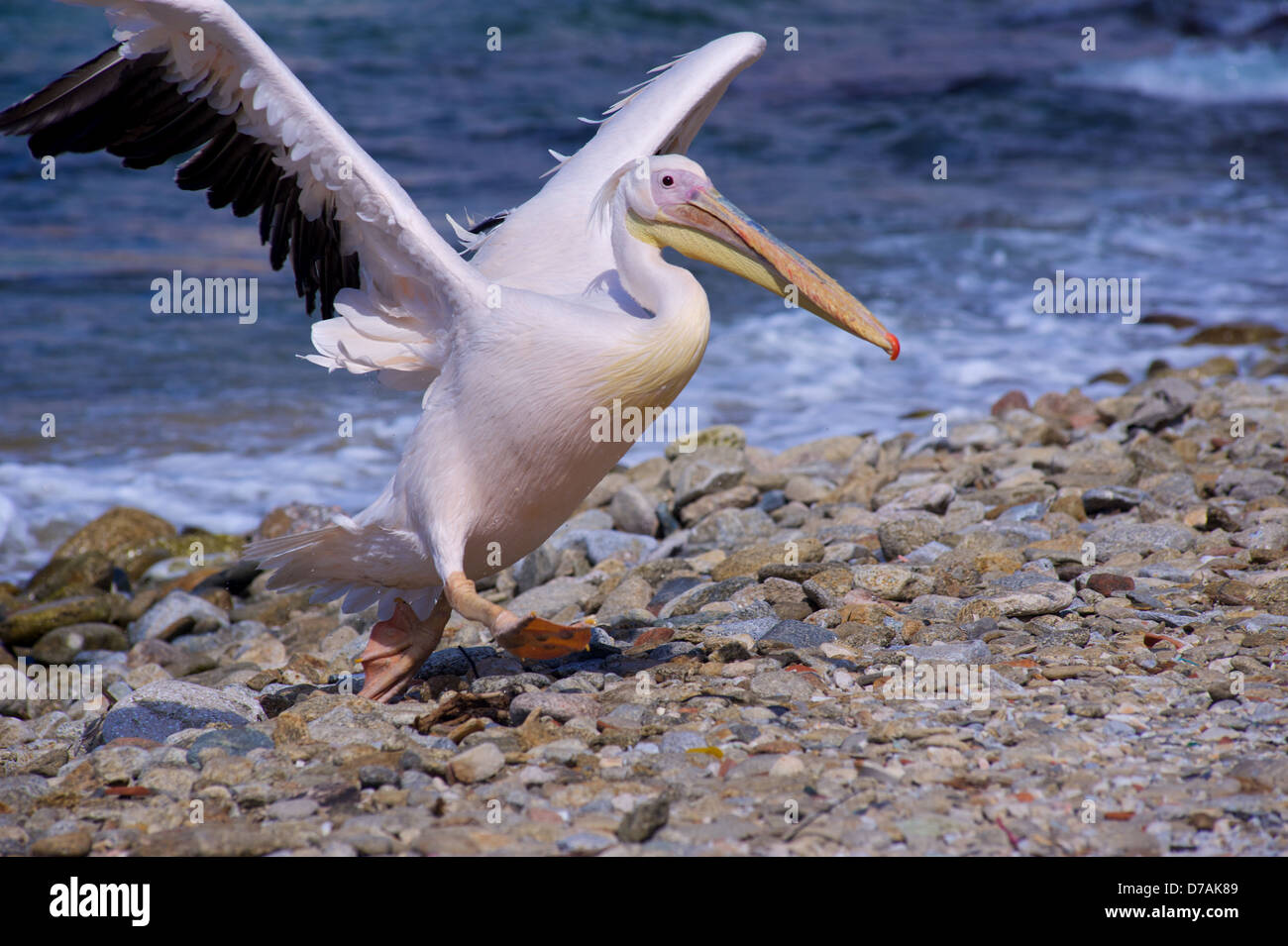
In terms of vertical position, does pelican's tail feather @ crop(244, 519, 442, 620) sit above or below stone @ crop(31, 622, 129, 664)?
above

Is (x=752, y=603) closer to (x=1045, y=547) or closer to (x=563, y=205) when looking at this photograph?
(x=1045, y=547)

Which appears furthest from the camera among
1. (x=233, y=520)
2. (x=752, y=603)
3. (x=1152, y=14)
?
(x=1152, y=14)

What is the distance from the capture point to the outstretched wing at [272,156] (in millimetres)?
3750

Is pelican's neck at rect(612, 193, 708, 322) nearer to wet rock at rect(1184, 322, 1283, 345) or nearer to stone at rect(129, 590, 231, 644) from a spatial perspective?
stone at rect(129, 590, 231, 644)

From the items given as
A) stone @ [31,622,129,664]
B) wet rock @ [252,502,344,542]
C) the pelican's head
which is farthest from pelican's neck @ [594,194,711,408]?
wet rock @ [252,502,344,542]

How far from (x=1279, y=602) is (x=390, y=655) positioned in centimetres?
294

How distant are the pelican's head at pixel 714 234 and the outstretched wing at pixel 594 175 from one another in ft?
1.30

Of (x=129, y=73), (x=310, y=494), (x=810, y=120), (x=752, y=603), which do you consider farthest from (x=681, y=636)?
(x=810, y=120)

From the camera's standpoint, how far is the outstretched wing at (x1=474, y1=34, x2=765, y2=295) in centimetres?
440

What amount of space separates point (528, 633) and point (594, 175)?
1.98m

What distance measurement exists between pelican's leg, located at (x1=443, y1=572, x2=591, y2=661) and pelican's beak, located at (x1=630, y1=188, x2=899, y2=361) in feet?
3.94
